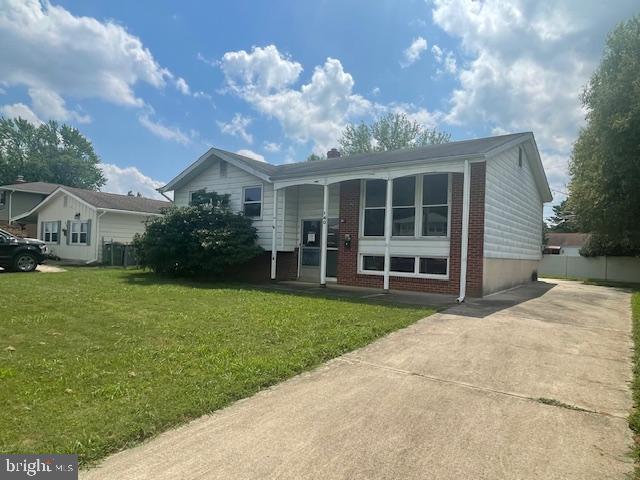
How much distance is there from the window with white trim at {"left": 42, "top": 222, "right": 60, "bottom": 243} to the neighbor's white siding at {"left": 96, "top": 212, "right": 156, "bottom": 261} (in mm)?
4399

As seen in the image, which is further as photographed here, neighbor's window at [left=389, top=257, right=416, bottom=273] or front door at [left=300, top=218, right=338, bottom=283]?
front door at [left=300, top=218, right=338, bottom=283]

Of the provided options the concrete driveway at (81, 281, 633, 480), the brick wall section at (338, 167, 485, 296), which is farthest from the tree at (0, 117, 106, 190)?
the concrete driveway at (81, 281, 633, 480)

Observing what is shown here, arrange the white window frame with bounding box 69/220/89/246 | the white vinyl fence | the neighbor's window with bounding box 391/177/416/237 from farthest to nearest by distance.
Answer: the white vinyl fence < the white window frame with bounding box 69/220/89/246 < the neighbor's window with bounding box 391/177/416/237

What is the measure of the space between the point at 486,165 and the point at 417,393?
8.33 meters

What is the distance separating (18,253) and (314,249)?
34.7ft

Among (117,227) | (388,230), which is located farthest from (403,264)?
(117,227)

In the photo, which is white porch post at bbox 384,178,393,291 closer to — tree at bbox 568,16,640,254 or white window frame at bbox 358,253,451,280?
white window frame at bbox 358,253,451,280

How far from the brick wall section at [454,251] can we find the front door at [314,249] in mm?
869

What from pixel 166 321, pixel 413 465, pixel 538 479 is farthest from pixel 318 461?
pixel 166 321

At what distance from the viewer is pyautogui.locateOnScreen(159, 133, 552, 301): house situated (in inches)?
433

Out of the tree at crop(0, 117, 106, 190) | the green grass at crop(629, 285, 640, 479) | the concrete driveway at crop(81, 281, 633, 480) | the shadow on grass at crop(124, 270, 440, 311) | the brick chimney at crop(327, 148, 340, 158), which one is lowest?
the concrete driveway at crop(81, 281, 633, 480)

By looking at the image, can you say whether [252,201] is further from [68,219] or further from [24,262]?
[68,219]

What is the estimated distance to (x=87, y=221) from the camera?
2125 centimetres

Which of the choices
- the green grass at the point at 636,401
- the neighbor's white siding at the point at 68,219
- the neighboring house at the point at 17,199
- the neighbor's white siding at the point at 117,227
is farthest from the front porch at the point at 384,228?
the neighboring house at the point at 17,199
